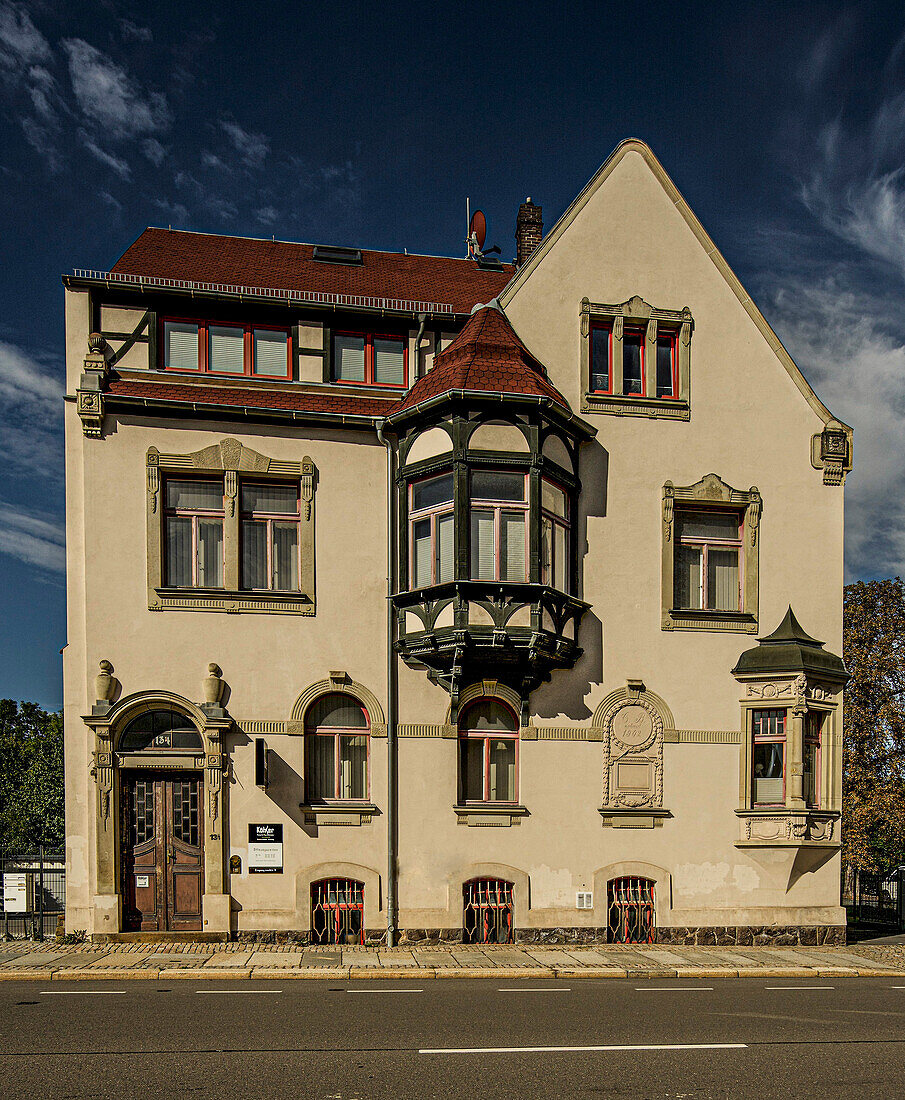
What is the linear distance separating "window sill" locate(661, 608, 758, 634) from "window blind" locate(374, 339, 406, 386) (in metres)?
6.88

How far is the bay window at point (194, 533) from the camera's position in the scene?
709 inches

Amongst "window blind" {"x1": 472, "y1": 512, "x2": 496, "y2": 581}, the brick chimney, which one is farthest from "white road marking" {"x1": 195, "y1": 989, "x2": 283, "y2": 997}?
the brick chimney

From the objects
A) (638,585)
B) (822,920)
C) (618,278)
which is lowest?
(822,920)

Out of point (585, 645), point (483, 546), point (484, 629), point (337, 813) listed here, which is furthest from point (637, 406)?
point (337, 813)

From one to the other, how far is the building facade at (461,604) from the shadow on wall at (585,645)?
5 centimetres

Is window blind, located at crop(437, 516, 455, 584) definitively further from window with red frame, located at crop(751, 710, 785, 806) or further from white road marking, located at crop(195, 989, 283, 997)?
white road marking, located at crop(195, 989, 283, 997)

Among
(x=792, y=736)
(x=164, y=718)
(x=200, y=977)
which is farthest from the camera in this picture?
(x=792, y=736)

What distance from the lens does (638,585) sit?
19.2 meters

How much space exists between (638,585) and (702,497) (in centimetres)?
216

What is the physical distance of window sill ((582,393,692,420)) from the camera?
19.4 metres

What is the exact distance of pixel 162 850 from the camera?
56.5 feet

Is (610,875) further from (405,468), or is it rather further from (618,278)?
(618,278)

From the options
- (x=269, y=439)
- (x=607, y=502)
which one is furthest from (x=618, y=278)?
(x=269, y=439)

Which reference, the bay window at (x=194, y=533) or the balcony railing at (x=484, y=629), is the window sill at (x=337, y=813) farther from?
the bay window at (x=194, y=533)
